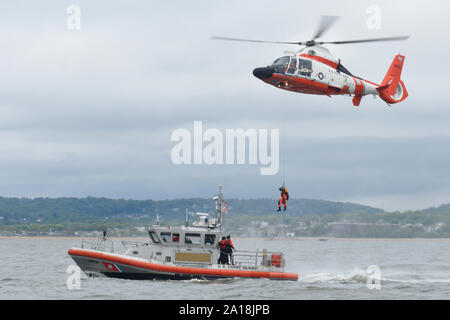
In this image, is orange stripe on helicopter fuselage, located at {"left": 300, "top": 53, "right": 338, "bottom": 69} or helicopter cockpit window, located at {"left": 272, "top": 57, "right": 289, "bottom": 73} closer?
helicopter cockpit window, located at {"left": 272, "top": 57, "right": 289, "bottom": 73}

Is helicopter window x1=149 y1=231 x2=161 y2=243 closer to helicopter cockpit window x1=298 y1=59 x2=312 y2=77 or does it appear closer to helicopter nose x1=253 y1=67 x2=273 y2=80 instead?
helicopter nose x1=253 y1=67 x2=273 y2=80

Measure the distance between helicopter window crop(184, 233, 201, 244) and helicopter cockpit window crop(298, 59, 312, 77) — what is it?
→ 878 centimetres

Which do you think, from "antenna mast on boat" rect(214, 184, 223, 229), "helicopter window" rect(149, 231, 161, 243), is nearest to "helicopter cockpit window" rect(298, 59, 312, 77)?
"antenna mast on boat" rect(214, 184, 223, 229)

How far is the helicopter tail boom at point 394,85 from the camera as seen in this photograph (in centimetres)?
3794

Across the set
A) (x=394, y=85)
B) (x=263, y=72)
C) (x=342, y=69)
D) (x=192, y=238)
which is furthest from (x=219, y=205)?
(x=394, y=85)

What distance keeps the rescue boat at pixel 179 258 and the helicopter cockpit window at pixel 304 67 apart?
6.64 meters

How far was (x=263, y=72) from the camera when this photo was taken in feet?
109

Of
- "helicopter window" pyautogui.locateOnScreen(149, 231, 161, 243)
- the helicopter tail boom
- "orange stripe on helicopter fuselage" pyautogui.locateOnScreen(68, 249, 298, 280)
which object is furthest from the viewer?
the helicopter tail boom

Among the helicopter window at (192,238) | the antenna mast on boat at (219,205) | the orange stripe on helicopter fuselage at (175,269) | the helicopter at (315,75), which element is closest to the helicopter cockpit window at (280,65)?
the helicopter at (315,75)

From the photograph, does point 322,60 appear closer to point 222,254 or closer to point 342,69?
point 342,69

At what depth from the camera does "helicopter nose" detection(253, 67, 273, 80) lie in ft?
109
